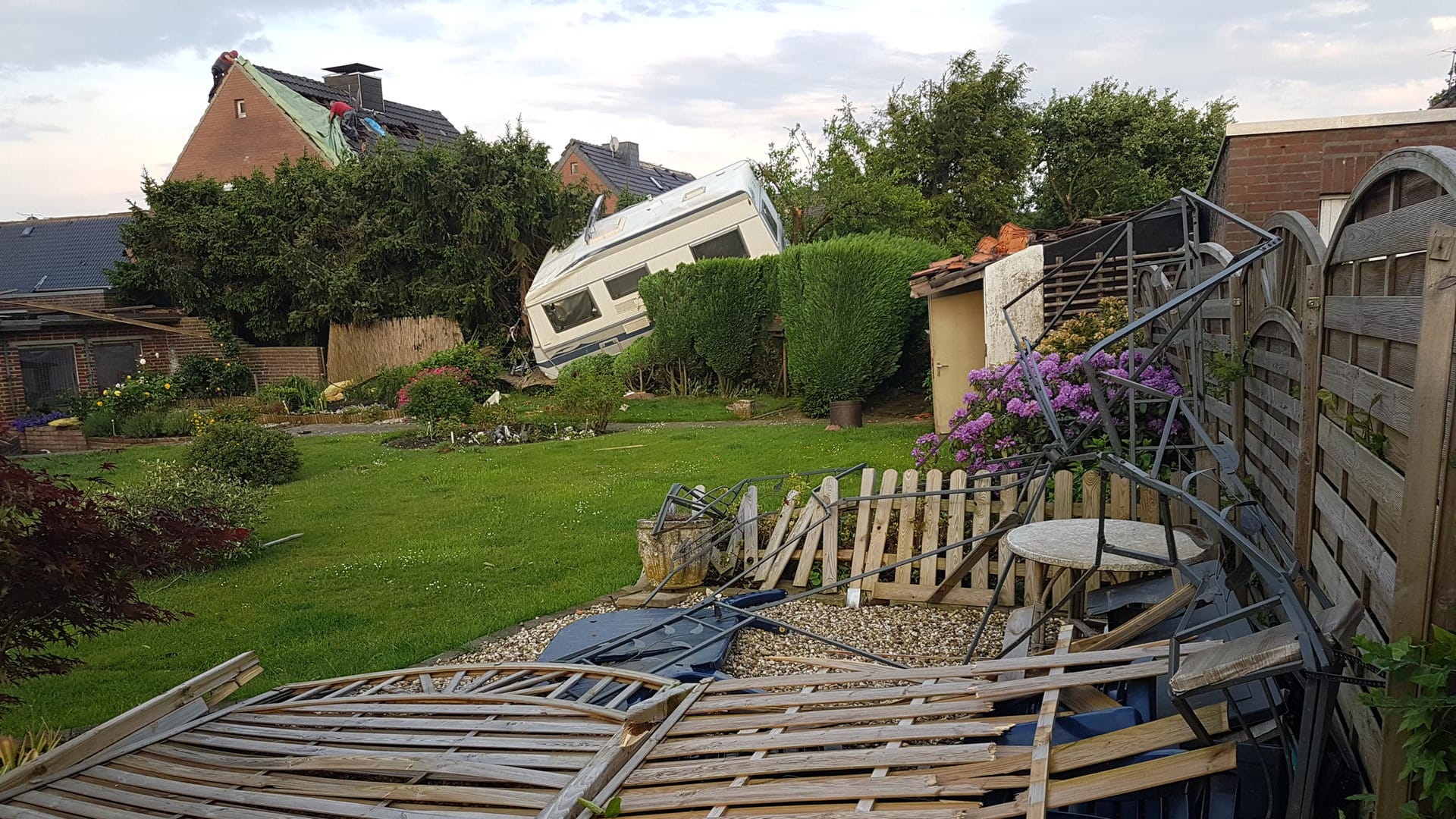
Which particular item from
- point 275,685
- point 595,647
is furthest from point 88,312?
point 595,647

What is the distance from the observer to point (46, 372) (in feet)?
63.3

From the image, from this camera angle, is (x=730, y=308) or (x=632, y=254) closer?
(x=730, y=308)

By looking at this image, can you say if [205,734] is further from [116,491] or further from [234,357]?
[234,357]

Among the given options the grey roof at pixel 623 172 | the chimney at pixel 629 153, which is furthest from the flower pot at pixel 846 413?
the chimney at pixel 629 153

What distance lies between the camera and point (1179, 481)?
455cm

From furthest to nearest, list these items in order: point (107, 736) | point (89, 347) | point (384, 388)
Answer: point (384, 388), point (89, 347), point (107, 736)

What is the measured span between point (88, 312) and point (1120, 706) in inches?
866

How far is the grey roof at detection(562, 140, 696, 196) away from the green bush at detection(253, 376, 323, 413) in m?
14.9

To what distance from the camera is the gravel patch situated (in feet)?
15.1

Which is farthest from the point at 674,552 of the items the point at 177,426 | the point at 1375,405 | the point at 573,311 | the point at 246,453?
the point at 177,426

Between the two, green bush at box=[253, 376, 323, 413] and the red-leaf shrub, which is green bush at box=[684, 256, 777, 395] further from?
the red-leaf shrub

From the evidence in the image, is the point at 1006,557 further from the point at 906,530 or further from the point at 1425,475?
the point at 1425,475

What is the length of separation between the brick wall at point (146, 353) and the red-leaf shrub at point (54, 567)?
661 inches

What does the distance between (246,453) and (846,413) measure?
27.3 ft
